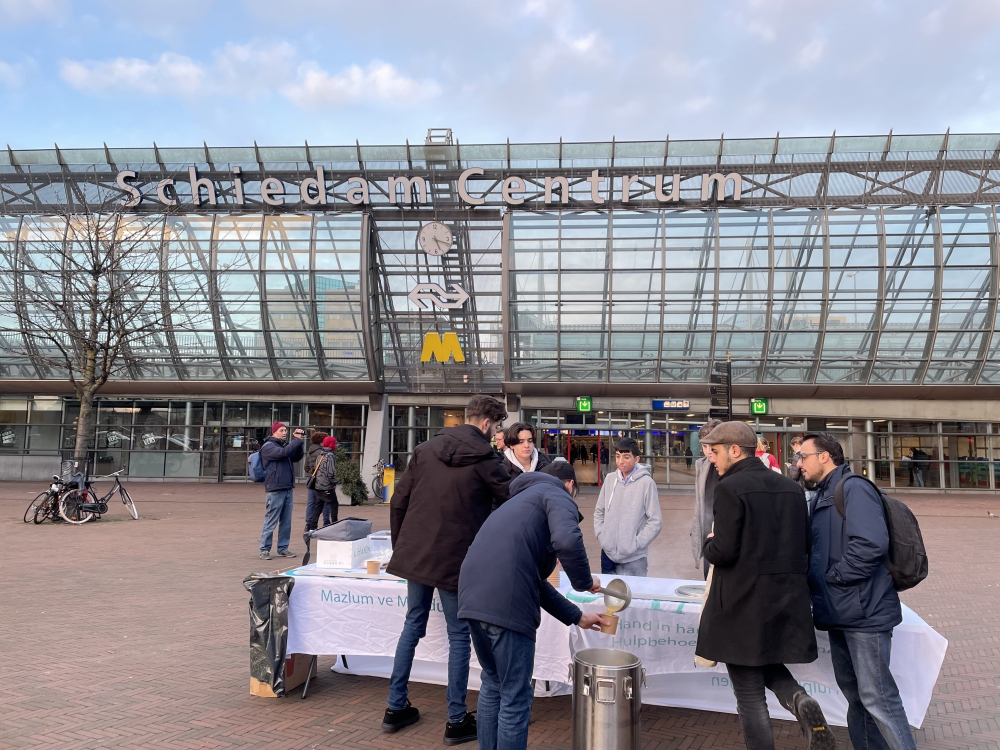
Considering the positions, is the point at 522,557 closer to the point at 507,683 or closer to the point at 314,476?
the point at 507,683

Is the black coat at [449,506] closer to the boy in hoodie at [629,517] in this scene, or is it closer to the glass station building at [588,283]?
the boy in hoodie at [629,517]

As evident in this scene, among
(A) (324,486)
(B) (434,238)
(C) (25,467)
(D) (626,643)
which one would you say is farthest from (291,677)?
(C) (25,467)

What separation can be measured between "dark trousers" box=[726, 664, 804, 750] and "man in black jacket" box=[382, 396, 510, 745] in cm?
158

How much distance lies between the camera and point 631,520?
6293mm

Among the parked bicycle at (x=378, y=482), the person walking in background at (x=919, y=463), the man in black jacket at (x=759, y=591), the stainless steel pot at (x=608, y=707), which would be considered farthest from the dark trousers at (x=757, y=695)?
the person walking in background at (x=919, y=463)

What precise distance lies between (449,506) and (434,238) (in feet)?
63.7

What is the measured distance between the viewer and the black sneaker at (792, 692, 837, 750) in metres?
3.41

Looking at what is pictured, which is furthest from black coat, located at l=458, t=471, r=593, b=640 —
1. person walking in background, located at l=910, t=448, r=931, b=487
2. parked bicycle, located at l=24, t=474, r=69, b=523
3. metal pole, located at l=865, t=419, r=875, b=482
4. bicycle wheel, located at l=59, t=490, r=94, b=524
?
person walking in background, located at l=910, t=448, r=931, b=487

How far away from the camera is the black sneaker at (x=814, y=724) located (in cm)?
341

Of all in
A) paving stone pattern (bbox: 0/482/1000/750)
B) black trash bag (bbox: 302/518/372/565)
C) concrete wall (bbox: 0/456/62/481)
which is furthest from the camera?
concrete wall (bbox: 0/456/62/481)

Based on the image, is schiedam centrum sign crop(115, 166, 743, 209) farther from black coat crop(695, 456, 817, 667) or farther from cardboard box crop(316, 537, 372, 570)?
black coat crop(695, 456, 817, 667)

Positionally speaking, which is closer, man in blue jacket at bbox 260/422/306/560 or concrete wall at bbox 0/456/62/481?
man in blue jacket at bbox 260/422/306/560

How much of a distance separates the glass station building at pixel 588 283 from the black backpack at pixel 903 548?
62.9ft

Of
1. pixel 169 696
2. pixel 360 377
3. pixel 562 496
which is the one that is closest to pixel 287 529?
pixel 169 696
